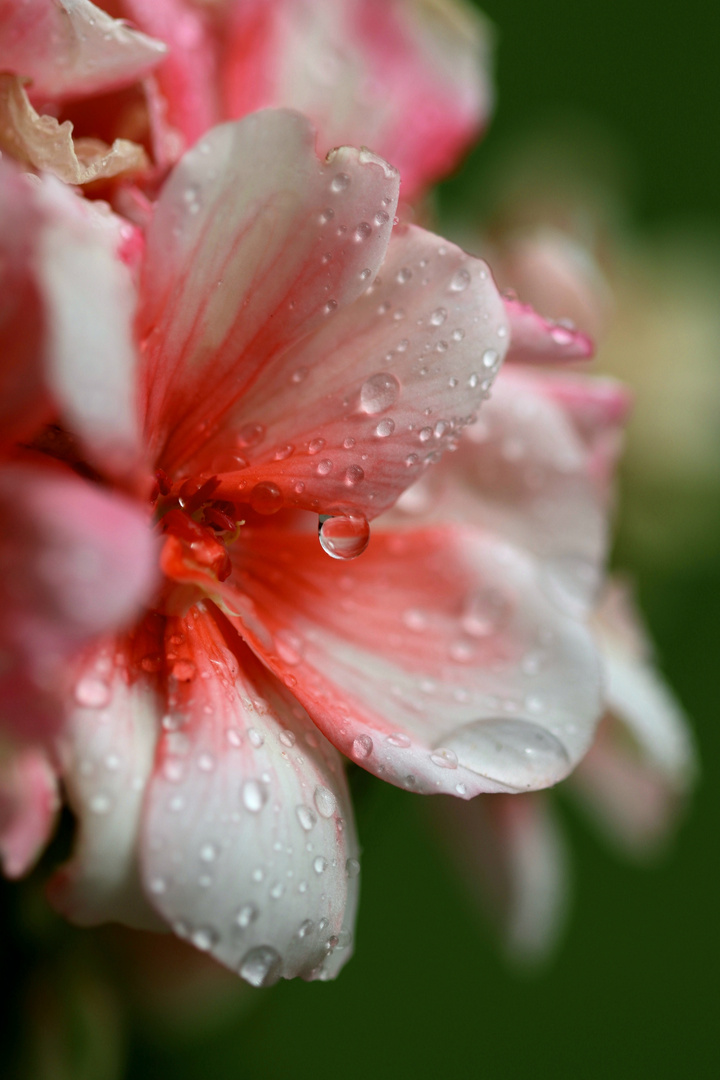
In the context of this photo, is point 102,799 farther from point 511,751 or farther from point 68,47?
Answer: point 68,47

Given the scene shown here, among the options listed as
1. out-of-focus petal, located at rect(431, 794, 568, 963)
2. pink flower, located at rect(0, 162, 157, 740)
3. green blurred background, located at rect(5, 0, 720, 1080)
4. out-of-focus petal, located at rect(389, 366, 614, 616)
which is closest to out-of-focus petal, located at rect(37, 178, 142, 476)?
pink flower, located at rect(0, 162, 157, 740)

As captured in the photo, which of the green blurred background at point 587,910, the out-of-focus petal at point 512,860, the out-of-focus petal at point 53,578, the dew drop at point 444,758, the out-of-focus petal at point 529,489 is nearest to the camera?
the out-of-focus petal at point 53,578

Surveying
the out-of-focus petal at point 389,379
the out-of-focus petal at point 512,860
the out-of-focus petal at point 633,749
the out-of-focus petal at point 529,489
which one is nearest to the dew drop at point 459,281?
the out-of-focus petal at point 389,379

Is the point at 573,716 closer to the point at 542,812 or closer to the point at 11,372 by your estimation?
the point at 11,372

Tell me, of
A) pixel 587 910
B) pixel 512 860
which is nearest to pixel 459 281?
pixel 512 860

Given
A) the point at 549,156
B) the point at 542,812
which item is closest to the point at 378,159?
the point at 542,812

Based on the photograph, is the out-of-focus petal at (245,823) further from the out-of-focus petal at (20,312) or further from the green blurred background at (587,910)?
the green blurred background at (587,910)
